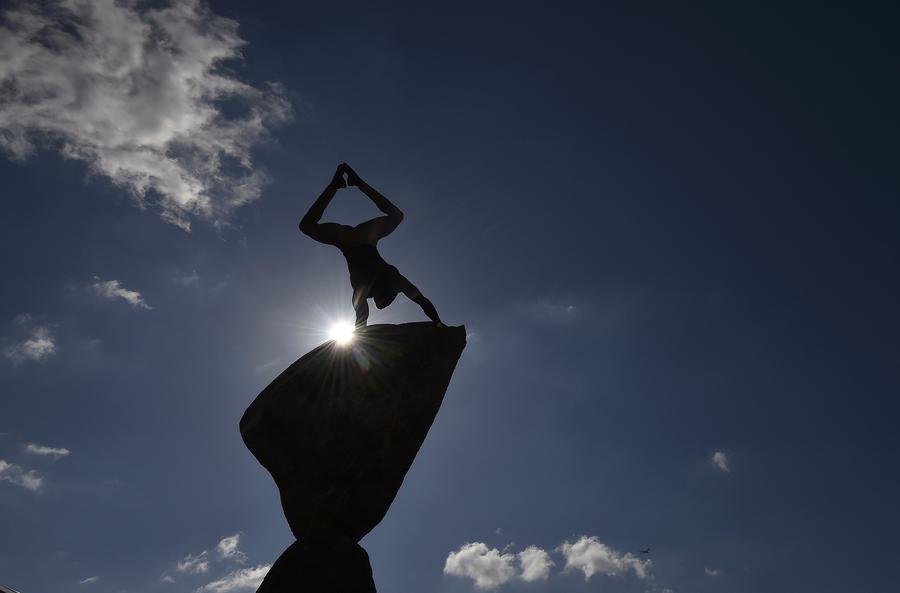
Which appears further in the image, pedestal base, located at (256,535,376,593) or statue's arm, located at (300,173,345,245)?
statue's arm, located at (300,173,345,245)

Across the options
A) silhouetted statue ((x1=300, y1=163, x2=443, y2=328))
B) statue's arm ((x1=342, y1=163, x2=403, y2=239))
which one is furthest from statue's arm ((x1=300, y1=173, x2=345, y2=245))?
statue's arm ((x1=342, y1=163, x2=403, y2=239))

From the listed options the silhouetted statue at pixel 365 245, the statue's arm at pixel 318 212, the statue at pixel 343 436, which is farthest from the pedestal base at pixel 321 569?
the statue's arm at pixel 318 212

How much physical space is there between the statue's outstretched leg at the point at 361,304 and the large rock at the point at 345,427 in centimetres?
86

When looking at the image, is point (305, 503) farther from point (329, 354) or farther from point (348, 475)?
point (329, 354)

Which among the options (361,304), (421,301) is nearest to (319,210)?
(361,304)

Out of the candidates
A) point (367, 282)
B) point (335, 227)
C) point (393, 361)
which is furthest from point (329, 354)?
point (335, 227)

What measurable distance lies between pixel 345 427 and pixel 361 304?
2.87 meters

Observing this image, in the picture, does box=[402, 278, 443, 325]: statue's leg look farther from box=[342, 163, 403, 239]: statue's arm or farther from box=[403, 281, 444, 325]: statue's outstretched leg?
box=[342, 163, 403, 239]: statue's arm

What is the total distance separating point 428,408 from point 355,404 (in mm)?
1511

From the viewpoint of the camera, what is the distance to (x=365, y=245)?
1212 centimetres

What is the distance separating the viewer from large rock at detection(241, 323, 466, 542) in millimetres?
9516

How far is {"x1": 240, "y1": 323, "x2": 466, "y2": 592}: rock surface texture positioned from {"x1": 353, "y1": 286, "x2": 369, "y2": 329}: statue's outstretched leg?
33.8 inches

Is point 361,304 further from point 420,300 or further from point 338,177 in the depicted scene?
point 338,177

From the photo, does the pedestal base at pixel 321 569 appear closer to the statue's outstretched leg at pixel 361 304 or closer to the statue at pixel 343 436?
the statue at pixel 343 436
